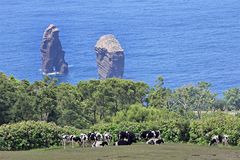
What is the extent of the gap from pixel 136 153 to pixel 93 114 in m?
33.2

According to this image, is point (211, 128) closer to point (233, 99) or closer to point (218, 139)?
point (218, 139)

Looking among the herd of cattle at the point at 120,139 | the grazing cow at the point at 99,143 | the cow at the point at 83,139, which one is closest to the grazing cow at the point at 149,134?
the herd of cattle at the point at 120,139

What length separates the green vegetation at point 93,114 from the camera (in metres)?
51.6

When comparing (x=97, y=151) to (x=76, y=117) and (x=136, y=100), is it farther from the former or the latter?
(x=136, y=100)

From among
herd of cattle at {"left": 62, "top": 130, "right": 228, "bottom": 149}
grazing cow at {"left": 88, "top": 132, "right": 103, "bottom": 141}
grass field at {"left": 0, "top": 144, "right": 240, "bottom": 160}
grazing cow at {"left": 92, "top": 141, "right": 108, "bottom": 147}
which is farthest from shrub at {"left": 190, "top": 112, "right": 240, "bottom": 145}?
grazing cow at {"left": 92, "top": 141, "right": 108, "bottom": 147}

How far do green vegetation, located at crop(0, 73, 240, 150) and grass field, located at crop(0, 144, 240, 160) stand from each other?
22.0 feet

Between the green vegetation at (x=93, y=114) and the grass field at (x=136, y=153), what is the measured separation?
669cm

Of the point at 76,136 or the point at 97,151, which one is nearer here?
the point at 97,151

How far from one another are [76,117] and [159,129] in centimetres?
1584

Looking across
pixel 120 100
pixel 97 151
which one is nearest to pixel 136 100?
pixel 120 100

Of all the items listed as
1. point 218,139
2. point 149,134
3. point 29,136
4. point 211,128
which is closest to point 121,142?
point 149,134

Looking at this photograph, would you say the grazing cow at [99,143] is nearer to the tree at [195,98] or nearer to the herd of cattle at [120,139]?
the herd of cattle at [120,139]

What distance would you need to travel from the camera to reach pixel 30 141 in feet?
169

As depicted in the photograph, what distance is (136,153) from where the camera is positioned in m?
40.2
